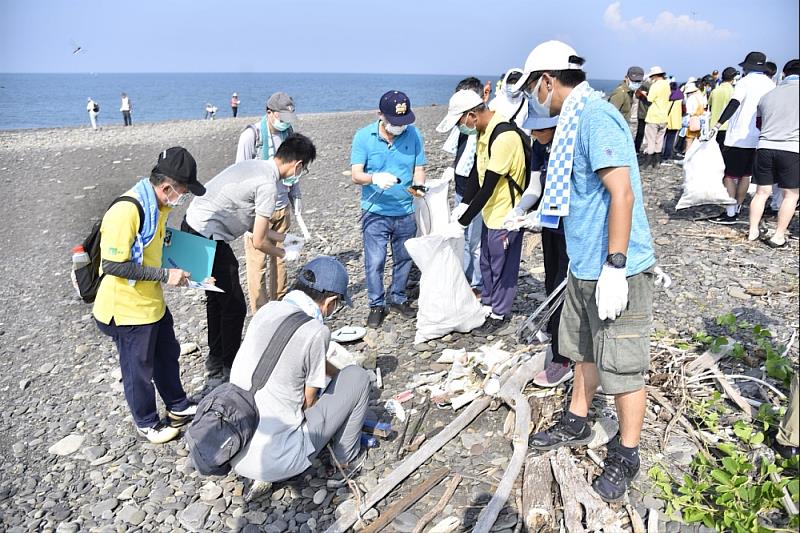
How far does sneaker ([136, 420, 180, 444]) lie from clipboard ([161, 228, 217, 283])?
1008 mm

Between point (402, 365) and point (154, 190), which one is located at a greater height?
point (154, 190)

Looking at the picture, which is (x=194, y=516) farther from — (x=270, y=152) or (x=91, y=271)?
(x=270, y=152)

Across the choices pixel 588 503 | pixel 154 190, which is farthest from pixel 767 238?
pixel 154 190

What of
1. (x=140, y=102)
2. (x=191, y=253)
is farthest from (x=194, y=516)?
(x=140, y=102)

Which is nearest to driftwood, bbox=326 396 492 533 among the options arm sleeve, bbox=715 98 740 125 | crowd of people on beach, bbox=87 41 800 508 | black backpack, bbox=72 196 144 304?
crowd of people on beach, bbox=87 41 800 508

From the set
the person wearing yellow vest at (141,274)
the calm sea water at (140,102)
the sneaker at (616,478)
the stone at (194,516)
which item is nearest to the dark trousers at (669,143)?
the sneaker at (616,478)

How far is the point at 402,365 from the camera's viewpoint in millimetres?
4465

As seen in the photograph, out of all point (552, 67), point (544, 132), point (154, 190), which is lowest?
Result: point (154, 190)

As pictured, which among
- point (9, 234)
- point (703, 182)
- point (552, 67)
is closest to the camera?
point (552, 67)

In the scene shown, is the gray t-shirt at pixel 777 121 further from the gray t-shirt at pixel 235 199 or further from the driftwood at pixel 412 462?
the gray t-shirt at pixel 235 199

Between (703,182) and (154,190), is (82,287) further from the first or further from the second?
(703,182)

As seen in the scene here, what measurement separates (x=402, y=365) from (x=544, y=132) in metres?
2.16

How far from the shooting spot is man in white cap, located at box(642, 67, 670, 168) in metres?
Answer: 10.1

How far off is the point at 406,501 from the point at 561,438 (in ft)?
3.07
